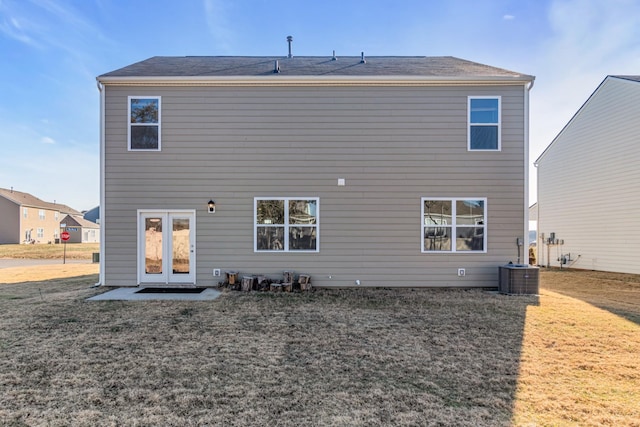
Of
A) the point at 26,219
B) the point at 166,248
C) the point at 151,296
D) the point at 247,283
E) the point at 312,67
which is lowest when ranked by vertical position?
the point at 151,296

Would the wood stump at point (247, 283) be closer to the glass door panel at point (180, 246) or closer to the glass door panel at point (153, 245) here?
the glass door panel at point (180, 246)

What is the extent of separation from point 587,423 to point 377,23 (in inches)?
450

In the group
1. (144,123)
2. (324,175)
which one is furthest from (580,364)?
(144,123)

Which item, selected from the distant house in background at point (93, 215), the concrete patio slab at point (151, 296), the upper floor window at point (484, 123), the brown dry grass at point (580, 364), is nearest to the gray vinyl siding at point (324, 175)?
the upper floor window at point (484, 123)

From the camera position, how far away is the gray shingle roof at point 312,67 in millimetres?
8031

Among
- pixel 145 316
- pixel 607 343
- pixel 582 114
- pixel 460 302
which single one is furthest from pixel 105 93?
pixel 582 114

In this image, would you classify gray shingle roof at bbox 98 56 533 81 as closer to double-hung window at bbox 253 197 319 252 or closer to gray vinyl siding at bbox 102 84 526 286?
gray vinyl siding at bbox 102 84 526 286

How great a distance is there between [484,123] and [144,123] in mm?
8805

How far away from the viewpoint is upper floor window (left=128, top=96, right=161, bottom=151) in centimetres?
797

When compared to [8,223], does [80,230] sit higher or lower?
lower

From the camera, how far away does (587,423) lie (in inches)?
98.6

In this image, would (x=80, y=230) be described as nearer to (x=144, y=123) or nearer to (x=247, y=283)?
(x=144, y=123)

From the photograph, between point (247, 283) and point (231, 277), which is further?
point (231, 277)

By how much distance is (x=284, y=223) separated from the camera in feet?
26.3
